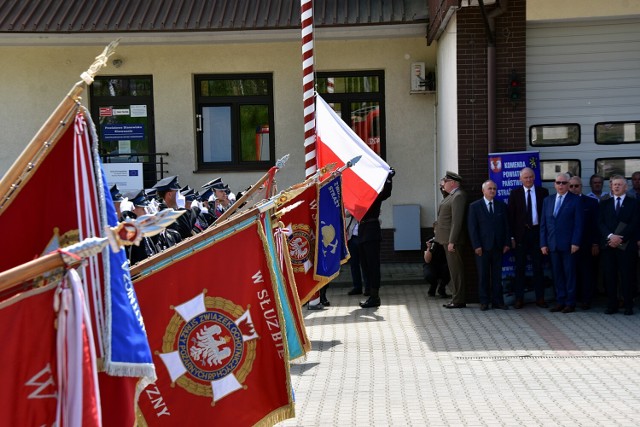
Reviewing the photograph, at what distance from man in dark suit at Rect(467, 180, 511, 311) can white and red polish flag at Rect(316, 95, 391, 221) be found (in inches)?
62.1

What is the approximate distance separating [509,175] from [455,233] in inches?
46.1

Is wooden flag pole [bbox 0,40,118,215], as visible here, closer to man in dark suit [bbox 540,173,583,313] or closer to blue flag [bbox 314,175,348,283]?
blue flag [bbox 314,175,348,283]

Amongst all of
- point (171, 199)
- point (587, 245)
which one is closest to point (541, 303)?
point (587, 245)

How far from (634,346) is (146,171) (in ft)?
35.0

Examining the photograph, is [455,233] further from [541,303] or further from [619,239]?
[619,239]

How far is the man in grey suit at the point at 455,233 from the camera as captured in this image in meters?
13.4

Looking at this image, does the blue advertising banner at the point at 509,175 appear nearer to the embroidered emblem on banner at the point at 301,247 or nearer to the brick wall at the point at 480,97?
the brick wall at the point at 480,97

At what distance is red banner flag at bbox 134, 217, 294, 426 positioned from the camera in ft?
17.5

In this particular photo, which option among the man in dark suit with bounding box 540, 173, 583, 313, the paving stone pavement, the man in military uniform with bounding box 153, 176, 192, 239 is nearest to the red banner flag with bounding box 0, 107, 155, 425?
the paving stone pavement

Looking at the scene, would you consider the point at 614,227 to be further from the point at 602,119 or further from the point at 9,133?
the point at 9,133

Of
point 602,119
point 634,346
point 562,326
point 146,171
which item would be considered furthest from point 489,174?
point 146,171

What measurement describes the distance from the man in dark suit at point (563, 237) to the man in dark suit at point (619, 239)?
37 centimetres

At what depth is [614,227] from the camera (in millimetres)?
12641

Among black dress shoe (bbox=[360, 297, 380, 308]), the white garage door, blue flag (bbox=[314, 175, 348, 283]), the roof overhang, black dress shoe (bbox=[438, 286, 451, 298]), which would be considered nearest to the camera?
blue flag (bbox=[314, 175, 348, 283])
